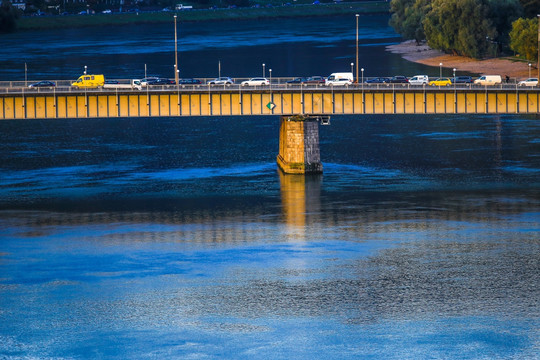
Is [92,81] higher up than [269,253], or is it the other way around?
[92,81]

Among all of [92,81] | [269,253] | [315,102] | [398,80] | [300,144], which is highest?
[92,81]

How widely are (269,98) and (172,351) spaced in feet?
158

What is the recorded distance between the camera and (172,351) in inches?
2421

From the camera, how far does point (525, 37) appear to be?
174 meters

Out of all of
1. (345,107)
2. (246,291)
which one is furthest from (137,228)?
(345,107)

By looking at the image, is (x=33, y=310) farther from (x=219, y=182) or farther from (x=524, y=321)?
(x=219, y=182)

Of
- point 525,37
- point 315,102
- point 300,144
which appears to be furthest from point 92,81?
point 525,37

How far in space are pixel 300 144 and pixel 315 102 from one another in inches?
222

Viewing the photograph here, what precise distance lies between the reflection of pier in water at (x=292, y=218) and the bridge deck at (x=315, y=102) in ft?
32.7

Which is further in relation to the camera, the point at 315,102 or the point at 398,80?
the point at 398,80

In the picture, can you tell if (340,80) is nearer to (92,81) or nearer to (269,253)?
(92,81)

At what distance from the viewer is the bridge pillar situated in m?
109

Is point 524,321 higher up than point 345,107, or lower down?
lower down

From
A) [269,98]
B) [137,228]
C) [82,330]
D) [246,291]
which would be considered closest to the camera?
[82,330]
